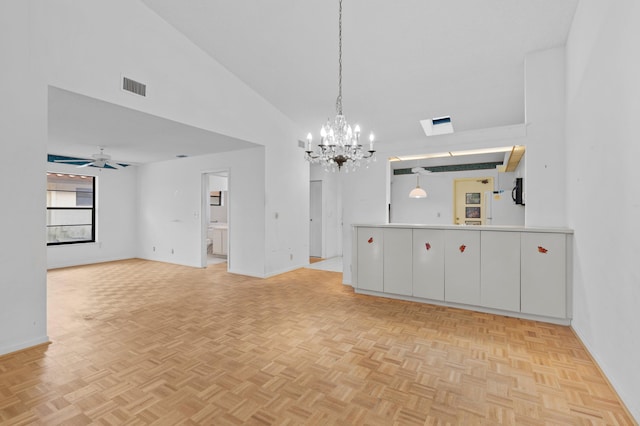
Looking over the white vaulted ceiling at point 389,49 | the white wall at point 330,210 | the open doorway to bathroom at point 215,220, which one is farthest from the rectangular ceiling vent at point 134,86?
the white wall at point 330,210

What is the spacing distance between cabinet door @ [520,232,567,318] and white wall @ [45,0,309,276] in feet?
13.6

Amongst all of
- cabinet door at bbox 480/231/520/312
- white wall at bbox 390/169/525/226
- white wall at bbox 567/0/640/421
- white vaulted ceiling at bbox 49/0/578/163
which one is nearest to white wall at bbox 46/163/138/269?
white vaulted ceiling at bbox 49/0/578/163

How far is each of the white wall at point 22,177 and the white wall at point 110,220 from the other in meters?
4.84

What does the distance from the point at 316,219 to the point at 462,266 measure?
4962 millimetres

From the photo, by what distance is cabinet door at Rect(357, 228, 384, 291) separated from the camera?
4457mm

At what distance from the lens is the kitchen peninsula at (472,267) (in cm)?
339

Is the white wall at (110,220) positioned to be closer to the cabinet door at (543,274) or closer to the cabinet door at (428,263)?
the cabinet door at (428,263)

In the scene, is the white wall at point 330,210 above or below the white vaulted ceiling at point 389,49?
below

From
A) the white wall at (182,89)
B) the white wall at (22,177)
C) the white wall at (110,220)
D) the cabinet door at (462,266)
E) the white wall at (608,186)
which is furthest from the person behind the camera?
the white wall at (110,220)

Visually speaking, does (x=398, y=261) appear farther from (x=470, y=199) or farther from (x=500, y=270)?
(x=470, y=199)

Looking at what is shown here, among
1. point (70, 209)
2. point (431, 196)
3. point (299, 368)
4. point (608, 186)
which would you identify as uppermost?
point (431, 196)

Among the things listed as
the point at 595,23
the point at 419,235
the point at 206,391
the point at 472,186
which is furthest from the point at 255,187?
the point at 472,186

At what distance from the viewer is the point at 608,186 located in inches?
89.0

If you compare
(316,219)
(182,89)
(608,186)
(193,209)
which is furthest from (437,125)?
(193,209)
